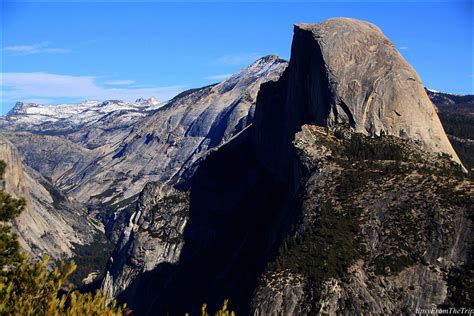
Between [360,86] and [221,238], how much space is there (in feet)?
198

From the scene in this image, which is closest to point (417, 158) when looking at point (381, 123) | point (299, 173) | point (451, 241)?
point (381, 123)

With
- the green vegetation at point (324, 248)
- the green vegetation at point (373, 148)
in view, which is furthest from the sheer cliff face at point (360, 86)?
the green vegetation at point (324, 248)

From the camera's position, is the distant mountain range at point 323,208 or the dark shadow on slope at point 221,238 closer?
the distant mountain range at point 323,208

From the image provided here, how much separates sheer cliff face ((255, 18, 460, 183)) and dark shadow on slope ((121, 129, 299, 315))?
66.1ft

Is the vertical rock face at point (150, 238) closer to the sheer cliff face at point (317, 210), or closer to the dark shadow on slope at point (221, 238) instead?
the sheer cliff face at point (317, 210)

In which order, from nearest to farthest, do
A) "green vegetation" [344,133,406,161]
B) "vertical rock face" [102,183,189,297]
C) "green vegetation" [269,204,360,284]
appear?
"green vegetation" [269,204,360,284] → "green vegetation" [344,133,406,161] → "vertical rock face" [102,183,189,297]

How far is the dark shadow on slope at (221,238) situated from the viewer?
127188 millimetres

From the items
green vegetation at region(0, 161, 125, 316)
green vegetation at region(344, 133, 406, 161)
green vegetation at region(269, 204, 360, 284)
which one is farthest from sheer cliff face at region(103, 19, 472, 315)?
green vegetation at region(0, 161, 125, 316)

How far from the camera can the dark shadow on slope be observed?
127188 mm

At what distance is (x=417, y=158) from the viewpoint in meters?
97.2

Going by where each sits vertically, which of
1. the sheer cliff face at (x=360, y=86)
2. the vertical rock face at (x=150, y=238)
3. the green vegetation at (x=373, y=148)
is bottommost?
the vertical rock face at (x=150, y=238)

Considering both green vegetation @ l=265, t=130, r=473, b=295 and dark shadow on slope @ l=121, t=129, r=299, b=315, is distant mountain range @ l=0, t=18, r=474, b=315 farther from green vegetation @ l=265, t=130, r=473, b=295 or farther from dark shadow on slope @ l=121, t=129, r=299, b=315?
dark shadow on slope @ l=121, t=129, r=299, b=315

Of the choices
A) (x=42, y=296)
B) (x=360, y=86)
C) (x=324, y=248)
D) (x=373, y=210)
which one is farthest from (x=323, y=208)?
(x=42, y=296)

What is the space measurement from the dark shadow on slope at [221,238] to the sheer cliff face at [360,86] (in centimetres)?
2013
